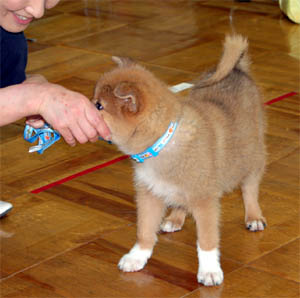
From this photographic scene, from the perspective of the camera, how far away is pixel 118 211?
98.7 inches

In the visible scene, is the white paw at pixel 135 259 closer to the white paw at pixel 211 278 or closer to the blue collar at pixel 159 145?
the white paw at pixel 211 278

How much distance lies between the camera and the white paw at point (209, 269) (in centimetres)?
201

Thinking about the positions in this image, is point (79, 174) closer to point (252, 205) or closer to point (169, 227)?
point (169, 227)

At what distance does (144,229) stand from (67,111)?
0.61 m

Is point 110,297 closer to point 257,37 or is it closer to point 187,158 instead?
point 187,158

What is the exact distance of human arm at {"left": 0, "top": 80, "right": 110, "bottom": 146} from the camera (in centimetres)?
171

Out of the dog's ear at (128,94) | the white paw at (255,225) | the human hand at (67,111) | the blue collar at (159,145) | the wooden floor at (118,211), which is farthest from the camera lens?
the white paw at (255,225)

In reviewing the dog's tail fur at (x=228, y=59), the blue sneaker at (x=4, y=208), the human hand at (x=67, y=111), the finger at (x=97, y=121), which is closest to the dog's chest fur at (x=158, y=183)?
the finger at (x=97, y=121)

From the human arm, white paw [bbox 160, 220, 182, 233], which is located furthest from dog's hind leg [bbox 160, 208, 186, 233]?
the human arm

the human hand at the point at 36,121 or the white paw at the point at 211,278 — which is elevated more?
the human hand at the point at 36,121

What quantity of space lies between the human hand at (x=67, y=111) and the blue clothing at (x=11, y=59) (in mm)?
711

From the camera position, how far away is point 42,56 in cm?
446

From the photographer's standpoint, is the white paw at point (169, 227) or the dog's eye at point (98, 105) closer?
the dog's eye at point (98, 105)

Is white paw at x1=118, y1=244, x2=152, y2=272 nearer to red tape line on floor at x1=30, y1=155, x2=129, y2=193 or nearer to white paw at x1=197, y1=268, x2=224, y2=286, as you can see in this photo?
white paw at x1=197, y1=268, x2=224, y2=286
